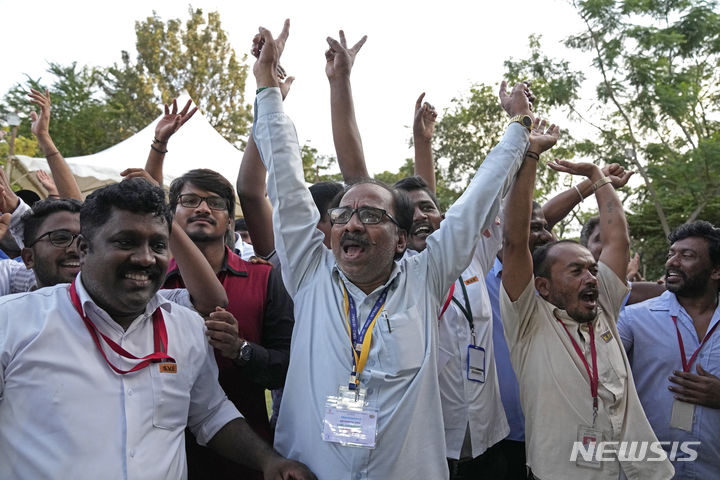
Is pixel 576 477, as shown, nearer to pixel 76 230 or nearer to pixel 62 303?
pixel 62 303

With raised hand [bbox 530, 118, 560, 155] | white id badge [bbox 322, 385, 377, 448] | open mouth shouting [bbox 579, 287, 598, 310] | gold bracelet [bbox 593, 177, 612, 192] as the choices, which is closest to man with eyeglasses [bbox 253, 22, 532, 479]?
white id badge [bbox 322, 385, 377, 448]

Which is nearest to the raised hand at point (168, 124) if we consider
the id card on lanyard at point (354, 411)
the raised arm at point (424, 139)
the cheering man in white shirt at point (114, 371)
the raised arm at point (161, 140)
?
the raised arm at point (161, 140)

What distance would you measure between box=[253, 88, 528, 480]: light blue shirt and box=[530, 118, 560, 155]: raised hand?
0.45 ft

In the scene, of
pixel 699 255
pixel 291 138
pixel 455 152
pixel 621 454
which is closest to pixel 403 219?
pixel 291 138

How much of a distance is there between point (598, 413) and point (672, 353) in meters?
1.15

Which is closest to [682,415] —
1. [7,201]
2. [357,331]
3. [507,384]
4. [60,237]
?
[507,384]

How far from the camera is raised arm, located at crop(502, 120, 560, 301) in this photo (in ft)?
9.41

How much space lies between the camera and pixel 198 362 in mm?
2418

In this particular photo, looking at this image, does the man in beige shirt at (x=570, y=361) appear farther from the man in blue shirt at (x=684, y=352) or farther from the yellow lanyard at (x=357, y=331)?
the yellow lanyard at (x=357, y=331)

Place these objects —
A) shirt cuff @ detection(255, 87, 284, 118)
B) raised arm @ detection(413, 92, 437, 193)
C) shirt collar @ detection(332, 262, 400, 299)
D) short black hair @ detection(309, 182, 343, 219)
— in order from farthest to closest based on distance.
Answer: raised arm @ detection(413, 92, 437, 193) < short black hair @ detection(309, 182, 343, 219) < shirt cuff @ detection(255, 87, 284, 118) < shirt collar @ detection(332, 262, 400, 299)

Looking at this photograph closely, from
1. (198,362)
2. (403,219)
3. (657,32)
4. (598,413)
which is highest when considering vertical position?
(657,32)

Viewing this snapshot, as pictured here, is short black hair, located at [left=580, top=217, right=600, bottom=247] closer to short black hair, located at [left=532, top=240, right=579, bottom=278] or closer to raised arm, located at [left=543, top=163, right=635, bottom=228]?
raised arm, located at [left=543, top=163, right=635, bottom=228]

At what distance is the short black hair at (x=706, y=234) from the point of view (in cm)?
399

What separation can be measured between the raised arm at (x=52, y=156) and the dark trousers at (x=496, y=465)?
2728mm
